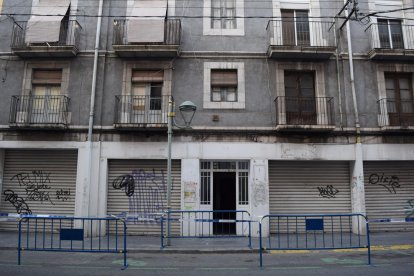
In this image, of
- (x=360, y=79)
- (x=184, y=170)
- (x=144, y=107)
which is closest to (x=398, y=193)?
(x=360, y=79)

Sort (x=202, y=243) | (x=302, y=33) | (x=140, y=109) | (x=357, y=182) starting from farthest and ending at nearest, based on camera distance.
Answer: (x=302, y=33), (x=140, y=109), (x=357, y=182), (x=202, y=243)

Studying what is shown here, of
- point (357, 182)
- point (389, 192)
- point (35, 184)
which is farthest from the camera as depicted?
point (389, 192)

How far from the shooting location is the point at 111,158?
1338cm

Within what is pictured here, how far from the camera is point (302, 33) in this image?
14250mm

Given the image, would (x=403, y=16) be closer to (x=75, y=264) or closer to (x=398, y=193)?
(x=398, y=193)

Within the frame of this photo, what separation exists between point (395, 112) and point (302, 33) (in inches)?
197

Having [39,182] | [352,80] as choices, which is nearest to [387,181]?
[352,80]

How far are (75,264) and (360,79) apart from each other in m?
12.4

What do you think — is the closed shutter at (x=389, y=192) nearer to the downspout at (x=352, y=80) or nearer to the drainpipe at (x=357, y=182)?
the drainpipe at (x=357, y=182)

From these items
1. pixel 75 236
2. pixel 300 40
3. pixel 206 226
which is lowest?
pixel 206 226

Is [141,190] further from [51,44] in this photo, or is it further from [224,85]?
[51,44]

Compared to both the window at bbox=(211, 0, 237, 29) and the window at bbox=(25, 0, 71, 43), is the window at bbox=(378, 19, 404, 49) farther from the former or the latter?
the window at bbox=(25, 0, 71, 43)

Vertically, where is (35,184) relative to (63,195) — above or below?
above

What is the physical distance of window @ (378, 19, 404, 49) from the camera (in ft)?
47.1
